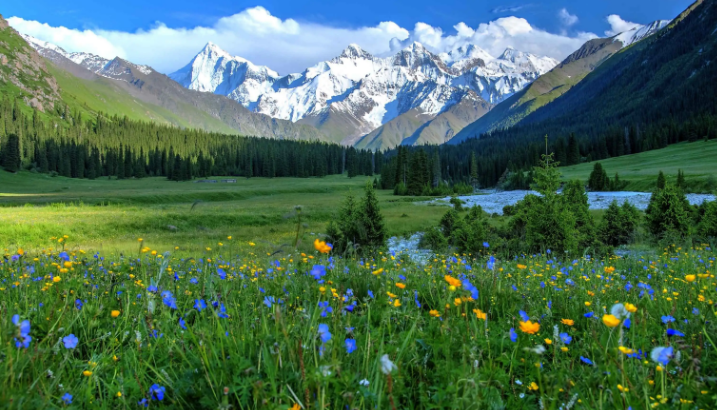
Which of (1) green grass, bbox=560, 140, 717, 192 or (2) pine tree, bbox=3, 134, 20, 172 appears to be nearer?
(1) green grass, bbox=560, 140, 717, 192

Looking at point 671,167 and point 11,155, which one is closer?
point 671,167

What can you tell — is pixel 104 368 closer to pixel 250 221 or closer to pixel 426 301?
pixel 426 301

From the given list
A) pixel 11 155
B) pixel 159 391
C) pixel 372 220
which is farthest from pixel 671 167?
pixel 11 155

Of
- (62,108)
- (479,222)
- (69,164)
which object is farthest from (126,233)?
(62,108)

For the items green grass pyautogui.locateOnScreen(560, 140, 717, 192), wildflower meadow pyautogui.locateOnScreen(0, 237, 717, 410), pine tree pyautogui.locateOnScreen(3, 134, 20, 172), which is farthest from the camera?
pine tree pyautogui.locateOnScreen(3, 134, 20, 172)

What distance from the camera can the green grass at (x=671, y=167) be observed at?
51938 mm

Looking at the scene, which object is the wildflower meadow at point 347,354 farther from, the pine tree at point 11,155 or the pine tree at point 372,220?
the pine tree at point 11,155

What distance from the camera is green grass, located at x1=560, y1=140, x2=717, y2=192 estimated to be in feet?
170

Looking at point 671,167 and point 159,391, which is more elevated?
point 671,167

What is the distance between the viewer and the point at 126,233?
83.2ft

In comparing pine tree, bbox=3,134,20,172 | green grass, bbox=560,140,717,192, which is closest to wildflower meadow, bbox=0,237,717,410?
green grass, bbox=560,140,717,192

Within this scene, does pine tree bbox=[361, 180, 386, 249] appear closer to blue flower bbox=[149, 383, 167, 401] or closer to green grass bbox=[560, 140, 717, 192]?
blue flower bbox=[149, 383, 167, 401]

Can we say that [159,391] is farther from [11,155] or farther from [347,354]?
[11,155]

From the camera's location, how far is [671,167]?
2972 inches
